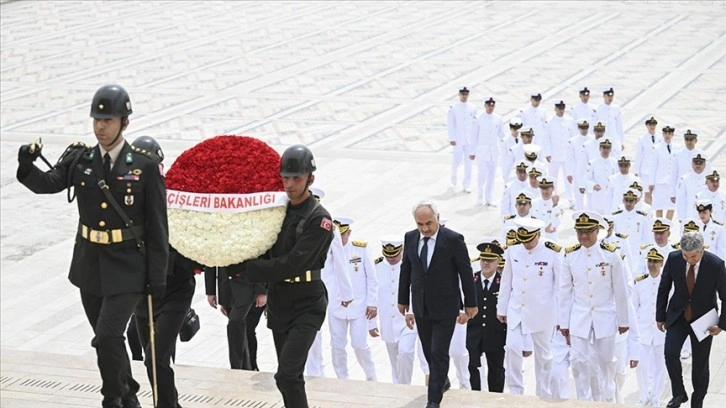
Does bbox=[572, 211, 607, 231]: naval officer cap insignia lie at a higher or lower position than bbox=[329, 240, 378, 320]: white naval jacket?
higher

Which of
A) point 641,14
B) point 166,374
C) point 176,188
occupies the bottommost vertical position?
point 641,14

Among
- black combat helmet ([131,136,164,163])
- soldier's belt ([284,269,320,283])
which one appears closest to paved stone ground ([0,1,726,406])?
soldier's belt ([284,269,320,283])

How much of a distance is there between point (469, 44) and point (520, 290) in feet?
68.1

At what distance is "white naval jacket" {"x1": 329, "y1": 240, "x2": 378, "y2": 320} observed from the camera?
35.3ft

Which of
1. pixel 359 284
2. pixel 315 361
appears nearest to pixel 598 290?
pixel 359 284

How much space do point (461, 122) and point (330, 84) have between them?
8.21m

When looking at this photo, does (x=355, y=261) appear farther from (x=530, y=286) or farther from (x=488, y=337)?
(x=530, y=286)

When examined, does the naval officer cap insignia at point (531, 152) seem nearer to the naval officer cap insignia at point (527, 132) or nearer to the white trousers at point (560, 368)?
the naval officer cap insignia at point (527, 132)

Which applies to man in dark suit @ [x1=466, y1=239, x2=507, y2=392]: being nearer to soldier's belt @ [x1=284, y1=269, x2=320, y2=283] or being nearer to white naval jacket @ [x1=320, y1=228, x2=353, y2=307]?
Answer: white naval jacket @ [x1=320, y1=228, x2=353, y2=307]

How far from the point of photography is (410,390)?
340 inches

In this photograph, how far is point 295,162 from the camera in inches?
255

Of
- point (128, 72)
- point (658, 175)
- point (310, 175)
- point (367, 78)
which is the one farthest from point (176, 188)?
point (128, 72)

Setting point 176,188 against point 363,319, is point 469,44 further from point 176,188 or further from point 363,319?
point 176,188

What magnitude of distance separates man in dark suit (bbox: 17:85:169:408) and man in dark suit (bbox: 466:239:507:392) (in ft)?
13.1
